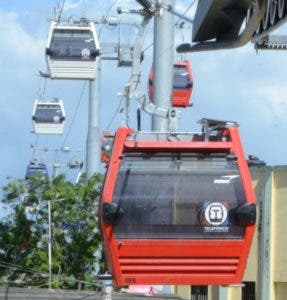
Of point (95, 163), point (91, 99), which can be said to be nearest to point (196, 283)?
point (95, 163)

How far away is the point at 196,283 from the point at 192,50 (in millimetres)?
3488

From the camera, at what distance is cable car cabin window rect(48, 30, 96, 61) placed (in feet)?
125

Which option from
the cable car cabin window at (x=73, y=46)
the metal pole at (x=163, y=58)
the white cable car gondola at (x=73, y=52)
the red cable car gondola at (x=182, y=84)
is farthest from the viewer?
the cable car cabin window at (x=73, y=46)

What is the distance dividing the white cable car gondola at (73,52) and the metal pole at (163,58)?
13576mm

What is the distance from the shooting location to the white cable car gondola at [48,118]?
2040 inches

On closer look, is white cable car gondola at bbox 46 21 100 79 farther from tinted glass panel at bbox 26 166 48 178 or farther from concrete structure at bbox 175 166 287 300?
concrete structure at bbox 175 166 287 300

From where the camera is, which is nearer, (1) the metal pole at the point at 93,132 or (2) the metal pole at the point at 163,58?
(2) the metal pole at the point at 163,58

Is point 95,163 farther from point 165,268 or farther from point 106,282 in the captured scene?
point 165,268

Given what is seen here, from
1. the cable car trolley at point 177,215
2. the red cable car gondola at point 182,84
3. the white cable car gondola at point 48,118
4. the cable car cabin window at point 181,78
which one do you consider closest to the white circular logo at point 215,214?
the cable car trolley at point 177,215

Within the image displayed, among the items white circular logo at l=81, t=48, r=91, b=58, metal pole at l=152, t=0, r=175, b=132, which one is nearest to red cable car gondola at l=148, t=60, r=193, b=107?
white circular logo at l=81, t=48, r=91, b=58

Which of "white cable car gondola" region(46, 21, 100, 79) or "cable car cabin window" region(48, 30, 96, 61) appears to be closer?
"white cable car gondola" region(46, 21, 100, 79)

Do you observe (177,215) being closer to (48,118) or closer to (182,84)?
(182,84)

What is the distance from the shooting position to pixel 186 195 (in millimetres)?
19703

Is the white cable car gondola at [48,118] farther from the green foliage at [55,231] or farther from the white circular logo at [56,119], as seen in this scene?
the green foliage at [55,231]
